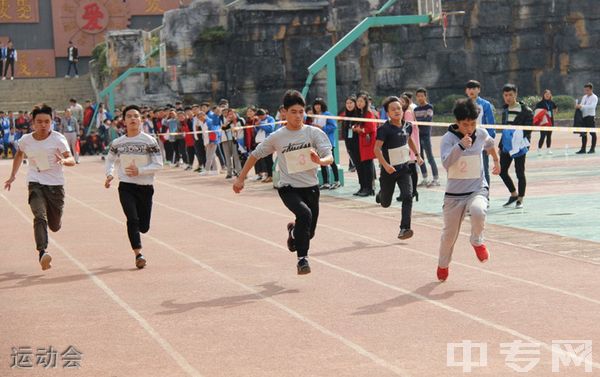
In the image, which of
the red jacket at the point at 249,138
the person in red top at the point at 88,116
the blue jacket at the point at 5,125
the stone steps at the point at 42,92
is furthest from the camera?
the stone steps at the point at 42,92

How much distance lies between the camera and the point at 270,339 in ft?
27.1

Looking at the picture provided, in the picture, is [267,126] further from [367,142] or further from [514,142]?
[514,142]

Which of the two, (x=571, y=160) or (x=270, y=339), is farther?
(x=571, y=160)

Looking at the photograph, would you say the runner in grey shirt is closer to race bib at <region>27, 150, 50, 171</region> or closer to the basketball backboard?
race bib at <region>27, 150, 50, 171</region>

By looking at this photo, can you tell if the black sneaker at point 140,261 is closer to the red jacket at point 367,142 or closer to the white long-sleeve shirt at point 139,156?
the white long-sleeve shirt at point 139,156

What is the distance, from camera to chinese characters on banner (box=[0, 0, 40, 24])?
2303 inches

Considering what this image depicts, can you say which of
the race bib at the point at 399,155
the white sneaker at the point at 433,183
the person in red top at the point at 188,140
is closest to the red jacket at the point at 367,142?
the white sneaker at the point at 433,183

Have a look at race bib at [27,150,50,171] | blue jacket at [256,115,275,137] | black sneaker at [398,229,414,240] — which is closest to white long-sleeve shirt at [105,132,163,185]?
race bib at [27,150,50,171]

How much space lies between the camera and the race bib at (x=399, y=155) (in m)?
14.3

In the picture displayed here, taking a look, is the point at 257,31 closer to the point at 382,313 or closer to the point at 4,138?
the point at 4,138

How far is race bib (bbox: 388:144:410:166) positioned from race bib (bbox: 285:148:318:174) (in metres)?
3.33

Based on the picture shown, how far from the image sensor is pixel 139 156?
12523 mm

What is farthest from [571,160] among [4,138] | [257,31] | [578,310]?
[257,31]

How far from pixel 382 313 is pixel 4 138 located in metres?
37.7
